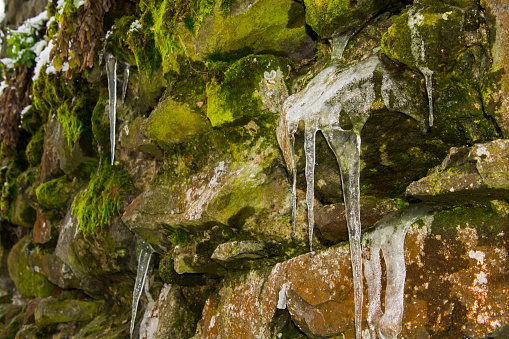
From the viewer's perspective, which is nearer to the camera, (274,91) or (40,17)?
(274,91)

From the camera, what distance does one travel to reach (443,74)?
8.98 feet

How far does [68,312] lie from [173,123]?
392 centimetres

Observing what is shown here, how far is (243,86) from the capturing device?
3.87 meters

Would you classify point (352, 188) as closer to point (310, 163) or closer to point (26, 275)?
point (310, 163)

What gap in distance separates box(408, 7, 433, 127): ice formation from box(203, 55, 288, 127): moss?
141cm

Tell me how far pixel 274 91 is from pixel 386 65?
1.16m

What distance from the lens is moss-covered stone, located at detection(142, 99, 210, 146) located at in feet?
14.2

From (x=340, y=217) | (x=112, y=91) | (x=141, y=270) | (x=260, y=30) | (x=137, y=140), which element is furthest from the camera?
(x=112, y=91)

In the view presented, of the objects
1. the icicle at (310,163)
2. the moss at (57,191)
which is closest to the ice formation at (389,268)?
the icicle at (310,163)

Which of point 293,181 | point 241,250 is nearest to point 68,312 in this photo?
point 241,250

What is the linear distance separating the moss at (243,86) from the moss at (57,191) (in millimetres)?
3906

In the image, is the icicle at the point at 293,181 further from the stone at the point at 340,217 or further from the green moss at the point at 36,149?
the green moss at the point at 36,149

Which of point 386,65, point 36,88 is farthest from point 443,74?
point 36,88

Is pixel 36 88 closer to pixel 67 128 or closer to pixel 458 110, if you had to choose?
pixel 67 128
